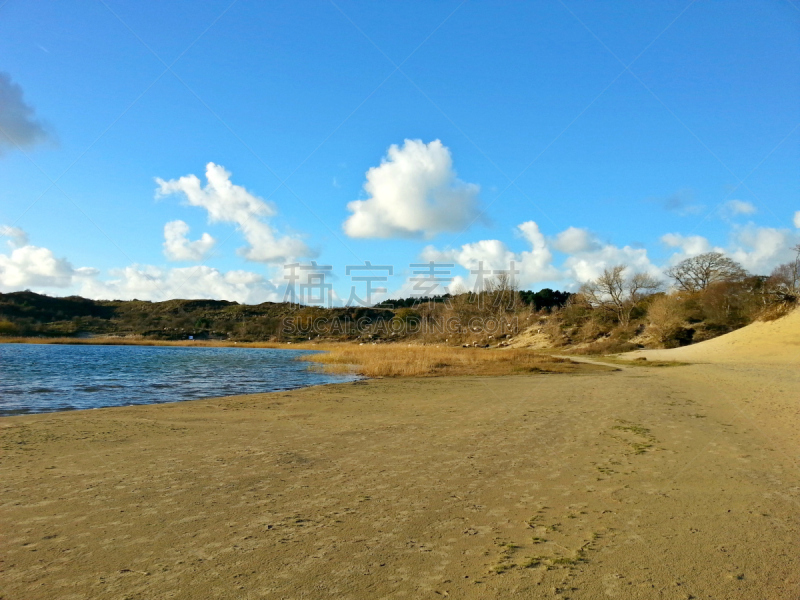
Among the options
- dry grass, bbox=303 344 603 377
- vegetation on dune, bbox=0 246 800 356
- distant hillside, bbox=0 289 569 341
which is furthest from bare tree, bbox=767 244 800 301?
distant hillside, bbox=0 289 569 341

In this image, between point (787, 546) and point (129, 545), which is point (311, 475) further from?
point (787, 546)

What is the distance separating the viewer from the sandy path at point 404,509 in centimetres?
389

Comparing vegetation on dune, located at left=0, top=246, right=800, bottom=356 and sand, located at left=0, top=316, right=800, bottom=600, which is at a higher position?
vegetation on dune, located at left=0, top=246, right=800, bottom=356

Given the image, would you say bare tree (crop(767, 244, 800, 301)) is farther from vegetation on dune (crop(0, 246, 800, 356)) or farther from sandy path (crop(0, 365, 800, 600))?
sandy path (crop(0, 365, 800, 600))

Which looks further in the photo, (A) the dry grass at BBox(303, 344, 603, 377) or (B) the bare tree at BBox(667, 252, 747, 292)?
→ (B) the bare tree at BBox(667, 252, 747, 292)

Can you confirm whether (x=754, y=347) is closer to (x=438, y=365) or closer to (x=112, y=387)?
(x=438, y=365)

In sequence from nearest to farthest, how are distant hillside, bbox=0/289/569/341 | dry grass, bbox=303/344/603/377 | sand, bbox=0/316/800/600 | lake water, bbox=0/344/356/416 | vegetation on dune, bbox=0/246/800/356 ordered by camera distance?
sand, bbox=0/316/800/600 → lake water, bbox=0/344/356/416 → dry grass, bbox=303/344/603/377 → vegetation on dune, bbox=0/246/800/356 → distant hillside, bbox=0/289/569/341

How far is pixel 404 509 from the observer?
5.53m

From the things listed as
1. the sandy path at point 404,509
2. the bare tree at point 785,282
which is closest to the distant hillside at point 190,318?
the bare tree at point 785,282

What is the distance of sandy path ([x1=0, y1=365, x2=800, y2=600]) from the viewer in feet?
12.8

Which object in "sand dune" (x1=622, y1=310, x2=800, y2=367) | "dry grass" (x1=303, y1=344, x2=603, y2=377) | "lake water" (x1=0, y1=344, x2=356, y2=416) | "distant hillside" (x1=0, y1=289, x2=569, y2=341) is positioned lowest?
"lake water" (x1=0, y1=344, x2=356, y2=416)

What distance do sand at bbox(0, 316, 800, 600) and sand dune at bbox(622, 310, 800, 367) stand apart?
87.1 ft


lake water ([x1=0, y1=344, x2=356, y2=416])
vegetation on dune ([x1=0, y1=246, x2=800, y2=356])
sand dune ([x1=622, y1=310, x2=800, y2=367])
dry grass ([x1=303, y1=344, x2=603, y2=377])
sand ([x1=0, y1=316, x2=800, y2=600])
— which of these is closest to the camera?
sand ([x1=0, y1=316, x2=800, y2=600])

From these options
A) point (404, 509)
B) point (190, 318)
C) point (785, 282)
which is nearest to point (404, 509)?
point (404, 509)
